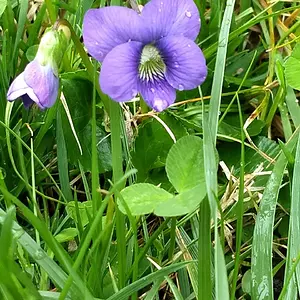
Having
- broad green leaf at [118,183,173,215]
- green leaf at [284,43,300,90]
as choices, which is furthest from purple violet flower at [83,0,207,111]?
green leaf at [284,43,300,90]

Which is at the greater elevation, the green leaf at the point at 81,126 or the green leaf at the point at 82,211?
the green leaf at the point at 81,126

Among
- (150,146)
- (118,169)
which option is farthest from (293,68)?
(118,169)

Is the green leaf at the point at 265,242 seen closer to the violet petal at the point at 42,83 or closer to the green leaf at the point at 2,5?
the violet petal at the point at 42,83

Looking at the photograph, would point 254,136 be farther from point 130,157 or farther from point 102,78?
point 102,78

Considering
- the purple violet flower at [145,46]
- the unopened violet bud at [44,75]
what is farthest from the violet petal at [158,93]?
the unopened violet bud at [44,75]

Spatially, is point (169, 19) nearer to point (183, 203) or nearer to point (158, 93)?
point (158, 93)

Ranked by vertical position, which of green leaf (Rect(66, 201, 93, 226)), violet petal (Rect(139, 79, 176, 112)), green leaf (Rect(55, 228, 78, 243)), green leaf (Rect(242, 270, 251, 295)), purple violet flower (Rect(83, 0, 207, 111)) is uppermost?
purple violet flower (Rect(83, 0, 207, 111))

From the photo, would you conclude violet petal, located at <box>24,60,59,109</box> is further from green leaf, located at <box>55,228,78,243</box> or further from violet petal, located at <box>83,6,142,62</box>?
green leaf, located at <box>55,228,78,243</box>
